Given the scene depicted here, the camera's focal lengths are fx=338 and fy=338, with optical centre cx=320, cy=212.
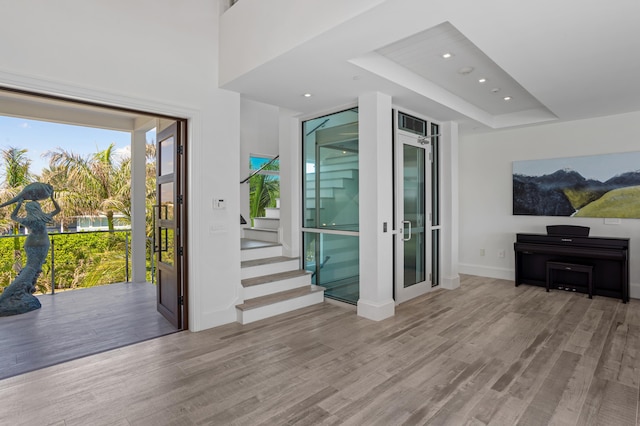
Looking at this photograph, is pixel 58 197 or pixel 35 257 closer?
pixel 35 257

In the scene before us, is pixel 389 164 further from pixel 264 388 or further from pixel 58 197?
pixel 58 197

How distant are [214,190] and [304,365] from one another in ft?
6.61

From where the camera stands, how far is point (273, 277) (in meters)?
4.44

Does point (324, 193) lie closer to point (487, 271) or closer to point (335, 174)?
point (335, 174)

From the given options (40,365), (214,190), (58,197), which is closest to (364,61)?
(214,190)

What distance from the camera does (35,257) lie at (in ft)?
14.5

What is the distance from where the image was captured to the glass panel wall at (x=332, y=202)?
435 cm

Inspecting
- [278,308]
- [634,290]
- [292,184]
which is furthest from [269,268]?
[634,290]

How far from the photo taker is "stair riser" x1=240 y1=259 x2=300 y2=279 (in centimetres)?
430

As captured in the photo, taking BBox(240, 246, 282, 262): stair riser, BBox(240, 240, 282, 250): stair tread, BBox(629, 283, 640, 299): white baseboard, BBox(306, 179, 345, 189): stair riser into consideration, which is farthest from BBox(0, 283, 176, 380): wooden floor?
BBox(629, 283, 640, 299): white baseboard

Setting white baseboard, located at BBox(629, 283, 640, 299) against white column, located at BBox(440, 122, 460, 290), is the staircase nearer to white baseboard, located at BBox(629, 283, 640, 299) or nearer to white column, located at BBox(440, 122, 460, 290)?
white column, located at BBox(440, 122, 460, 290)

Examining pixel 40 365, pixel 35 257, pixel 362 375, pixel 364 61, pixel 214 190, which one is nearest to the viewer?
pixel 362 375

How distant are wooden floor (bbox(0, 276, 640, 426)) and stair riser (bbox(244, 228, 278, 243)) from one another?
1.63 metres

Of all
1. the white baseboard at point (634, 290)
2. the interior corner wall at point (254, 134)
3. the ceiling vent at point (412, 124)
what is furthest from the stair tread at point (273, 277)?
the white baseboard at point (634, 290)
